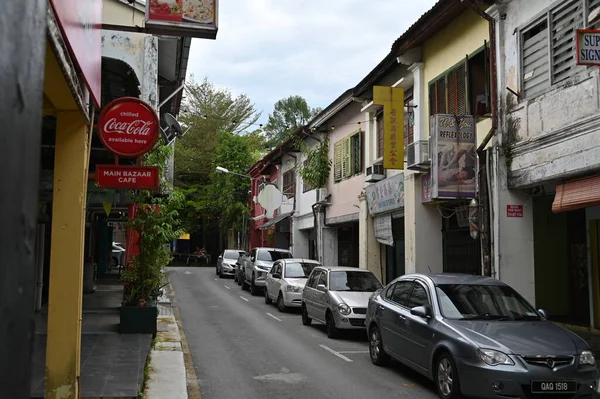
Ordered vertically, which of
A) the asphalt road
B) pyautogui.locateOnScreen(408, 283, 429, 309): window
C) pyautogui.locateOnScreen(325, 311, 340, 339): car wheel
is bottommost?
the asphalt road

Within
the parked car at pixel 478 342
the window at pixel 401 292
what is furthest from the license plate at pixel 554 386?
the window at pixel 401 292

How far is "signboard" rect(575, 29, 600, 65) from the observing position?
7.38 meters

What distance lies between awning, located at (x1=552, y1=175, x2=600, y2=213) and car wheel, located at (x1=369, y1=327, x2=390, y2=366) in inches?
155

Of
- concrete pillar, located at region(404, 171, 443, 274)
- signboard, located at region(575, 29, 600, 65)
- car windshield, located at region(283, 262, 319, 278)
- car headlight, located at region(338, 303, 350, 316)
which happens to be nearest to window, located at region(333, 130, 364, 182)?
car windshield, located at region(283, 262, 319, 278)

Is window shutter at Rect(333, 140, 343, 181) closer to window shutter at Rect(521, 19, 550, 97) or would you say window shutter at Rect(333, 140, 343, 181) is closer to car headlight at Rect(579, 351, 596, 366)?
window shutter at Rect(521, 19, 550, 97)

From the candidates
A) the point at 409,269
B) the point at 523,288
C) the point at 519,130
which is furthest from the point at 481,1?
the point at 409,269

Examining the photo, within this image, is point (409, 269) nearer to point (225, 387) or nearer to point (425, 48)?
point (425, 48)

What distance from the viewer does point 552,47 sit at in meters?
10.8

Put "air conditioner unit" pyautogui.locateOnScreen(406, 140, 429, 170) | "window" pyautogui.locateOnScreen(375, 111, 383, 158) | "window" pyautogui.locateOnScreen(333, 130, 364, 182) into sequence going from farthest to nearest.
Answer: "window" pyautogui.locateOnScreen(333, 130, 364, 182)
"window" pyautogui.locateOnScreen(375, 111, 383, 158)
"air conditioner unit" pyautogui.locateOnScreen(406, 140, 429, 170)

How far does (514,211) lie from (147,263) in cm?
750

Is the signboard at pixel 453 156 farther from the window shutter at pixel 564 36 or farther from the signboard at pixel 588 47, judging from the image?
the signboard at pixel 588 47

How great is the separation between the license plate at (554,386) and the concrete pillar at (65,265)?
5.04 m

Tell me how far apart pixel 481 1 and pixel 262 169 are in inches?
1062

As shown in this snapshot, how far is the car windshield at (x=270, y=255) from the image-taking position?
2436 centimetres
